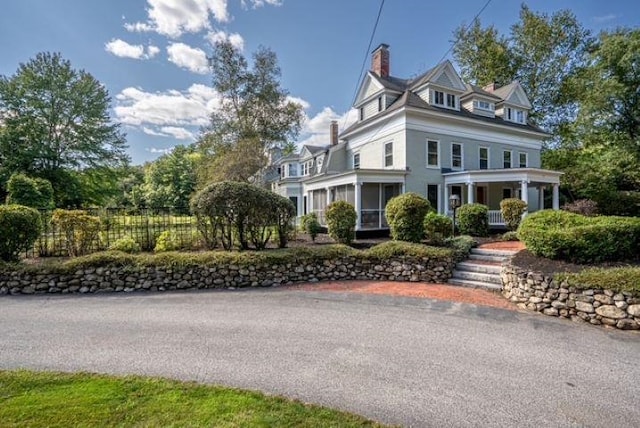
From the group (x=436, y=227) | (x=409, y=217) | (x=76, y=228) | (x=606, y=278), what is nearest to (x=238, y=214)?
(x=76, y=228)

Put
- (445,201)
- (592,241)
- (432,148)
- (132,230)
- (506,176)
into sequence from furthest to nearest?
(445,201)
(432,148)
(506,176)
(132,230)
(592,241)

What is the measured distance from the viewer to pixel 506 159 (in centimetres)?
1962

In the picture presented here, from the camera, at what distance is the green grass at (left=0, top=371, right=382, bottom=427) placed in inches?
104

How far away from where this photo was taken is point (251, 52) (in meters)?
23.5

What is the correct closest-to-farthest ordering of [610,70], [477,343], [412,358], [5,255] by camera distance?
1. [412,358]
2. [477,343]
3. [5,255]
4. [610,70]

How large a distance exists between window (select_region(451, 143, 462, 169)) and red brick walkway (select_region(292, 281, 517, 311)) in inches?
454

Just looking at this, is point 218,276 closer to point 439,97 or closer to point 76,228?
point 76,228

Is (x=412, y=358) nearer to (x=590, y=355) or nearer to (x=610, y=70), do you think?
(x=590, y=355)

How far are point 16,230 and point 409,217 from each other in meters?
11.2

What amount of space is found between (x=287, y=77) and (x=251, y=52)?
128 inches

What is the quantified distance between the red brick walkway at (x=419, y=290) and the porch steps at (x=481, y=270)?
0.37 metres

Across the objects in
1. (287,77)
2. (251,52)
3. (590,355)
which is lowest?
(590,355)

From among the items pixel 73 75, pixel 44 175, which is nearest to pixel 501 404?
pixel 44 175

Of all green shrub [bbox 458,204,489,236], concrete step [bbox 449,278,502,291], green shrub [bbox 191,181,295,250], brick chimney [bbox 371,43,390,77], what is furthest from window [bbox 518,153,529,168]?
green shrub [bbox 191,181,295,250]
